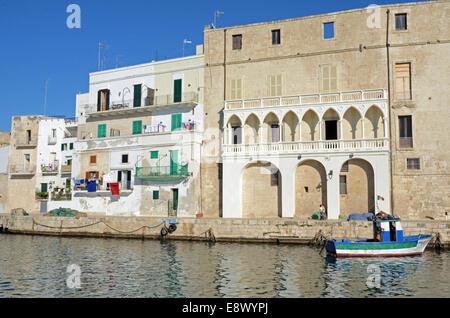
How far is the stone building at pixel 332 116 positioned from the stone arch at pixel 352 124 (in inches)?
3.0

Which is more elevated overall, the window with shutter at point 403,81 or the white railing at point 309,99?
the window with shutter at point 403,81

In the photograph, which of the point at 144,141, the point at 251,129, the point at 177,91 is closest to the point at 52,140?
the point at 144,141

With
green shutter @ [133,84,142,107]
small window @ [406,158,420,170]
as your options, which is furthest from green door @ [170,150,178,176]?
small window @ [406,158,420,170]

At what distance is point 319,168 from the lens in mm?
34406

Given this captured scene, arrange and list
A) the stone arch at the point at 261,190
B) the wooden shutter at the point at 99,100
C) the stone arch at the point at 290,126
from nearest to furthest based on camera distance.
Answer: the stone arch at the point at 261,190, the stone arch at the point at 290,126, the wooden shutter at the point at 99,100

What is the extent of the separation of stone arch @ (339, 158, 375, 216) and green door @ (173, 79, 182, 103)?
52.8ft

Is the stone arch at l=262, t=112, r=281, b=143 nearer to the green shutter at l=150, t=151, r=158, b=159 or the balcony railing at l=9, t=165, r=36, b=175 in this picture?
the green shutter at l=150, t=151, r=158, b=159

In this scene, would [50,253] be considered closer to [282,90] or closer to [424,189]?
[282,90]

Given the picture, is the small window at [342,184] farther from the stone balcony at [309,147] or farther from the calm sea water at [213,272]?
the calm sea water at [213,272]

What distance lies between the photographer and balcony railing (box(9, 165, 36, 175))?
47.9m

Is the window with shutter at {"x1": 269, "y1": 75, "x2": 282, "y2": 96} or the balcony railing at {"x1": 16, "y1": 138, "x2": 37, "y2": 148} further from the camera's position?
the balcony railing at {"x1": 16, "y1": 138, "x2": 37, "y2": 148}

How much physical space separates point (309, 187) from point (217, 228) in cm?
850

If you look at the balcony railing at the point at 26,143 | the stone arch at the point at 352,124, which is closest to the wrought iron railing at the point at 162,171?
the stone arch at the point at 352,124

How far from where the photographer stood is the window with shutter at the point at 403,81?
33.6 metres
